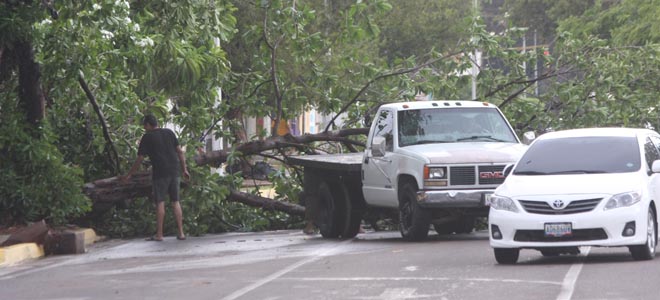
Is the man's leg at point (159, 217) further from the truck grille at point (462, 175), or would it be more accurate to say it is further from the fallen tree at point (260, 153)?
the truck grille at point (462, 175)

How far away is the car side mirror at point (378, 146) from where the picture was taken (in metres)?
17.9

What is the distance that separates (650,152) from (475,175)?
9.85 ft

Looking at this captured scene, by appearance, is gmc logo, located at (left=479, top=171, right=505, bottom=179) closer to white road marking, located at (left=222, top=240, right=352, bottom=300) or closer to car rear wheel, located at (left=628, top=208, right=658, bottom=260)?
white road marking, located at (left=222, top=240, right=352, bottom=300)

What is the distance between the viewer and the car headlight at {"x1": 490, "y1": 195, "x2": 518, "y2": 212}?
13.5 meters

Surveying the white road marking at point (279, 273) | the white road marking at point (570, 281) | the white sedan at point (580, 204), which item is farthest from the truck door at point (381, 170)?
the white road marking at point (570, 281)

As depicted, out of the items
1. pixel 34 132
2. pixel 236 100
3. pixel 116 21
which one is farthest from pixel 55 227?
pixel 236 100

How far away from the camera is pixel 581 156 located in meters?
14.4

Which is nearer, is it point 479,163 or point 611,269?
point 611,269

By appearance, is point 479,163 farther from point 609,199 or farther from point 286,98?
point 286,98

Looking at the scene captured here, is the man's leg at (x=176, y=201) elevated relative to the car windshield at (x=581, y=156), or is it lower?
lower

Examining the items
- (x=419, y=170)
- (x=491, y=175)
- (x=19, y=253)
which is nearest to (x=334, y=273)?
(x=419, y=170)

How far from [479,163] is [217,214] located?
21.3 feet

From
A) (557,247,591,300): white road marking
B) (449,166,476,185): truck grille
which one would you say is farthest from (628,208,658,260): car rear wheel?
(449,166,476,185): truck grille

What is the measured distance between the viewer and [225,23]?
17.6m
